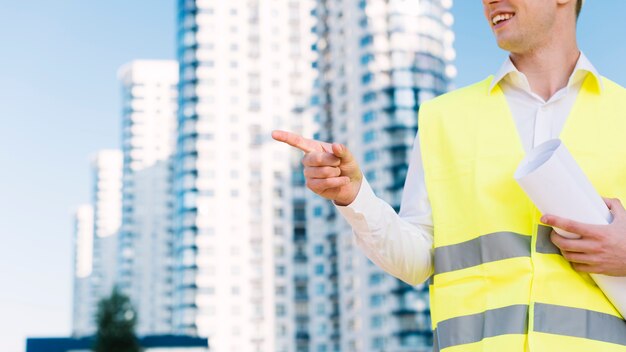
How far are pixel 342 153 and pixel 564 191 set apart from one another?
49cm

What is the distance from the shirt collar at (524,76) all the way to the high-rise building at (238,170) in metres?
66.5

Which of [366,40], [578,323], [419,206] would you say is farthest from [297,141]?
[366,40]

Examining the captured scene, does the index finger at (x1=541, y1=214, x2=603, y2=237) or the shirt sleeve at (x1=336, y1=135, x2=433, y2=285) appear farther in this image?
the shirt sleeve at (x1=336, y1=135, x2=433, y2=285)

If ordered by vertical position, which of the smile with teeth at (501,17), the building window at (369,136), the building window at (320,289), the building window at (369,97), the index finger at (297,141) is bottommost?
the index finger at (297,141)

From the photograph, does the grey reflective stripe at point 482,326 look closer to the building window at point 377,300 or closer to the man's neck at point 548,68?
the man's neck at point 548,68

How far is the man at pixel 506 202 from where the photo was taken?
6.91ft

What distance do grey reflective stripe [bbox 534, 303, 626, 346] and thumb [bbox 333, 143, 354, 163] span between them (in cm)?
54

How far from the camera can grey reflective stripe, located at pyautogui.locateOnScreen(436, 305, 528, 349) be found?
2.12 m

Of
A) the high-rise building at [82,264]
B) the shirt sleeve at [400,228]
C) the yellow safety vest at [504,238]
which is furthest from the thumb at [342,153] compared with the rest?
the high-rise building at [82,264]

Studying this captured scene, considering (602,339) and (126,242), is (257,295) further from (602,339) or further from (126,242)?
(602,339)

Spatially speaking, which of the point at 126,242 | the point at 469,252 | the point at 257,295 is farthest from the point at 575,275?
the point at 126,242

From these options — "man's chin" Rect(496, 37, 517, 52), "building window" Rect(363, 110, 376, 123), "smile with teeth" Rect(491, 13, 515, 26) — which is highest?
"building window" Rect(363, 110, 376, 123)

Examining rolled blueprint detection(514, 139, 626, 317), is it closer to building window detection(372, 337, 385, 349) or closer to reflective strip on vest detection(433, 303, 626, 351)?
reflective strip on vest detection(433, 303, 626, 351)

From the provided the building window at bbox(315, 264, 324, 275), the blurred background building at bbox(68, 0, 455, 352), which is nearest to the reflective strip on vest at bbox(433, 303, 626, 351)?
the blurred background building at bbox(68, 0, 455, 352)
